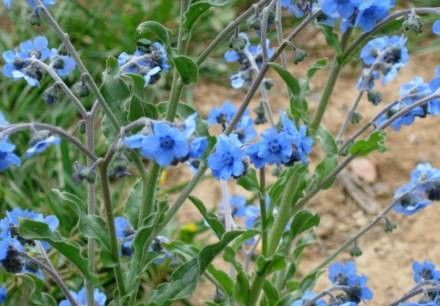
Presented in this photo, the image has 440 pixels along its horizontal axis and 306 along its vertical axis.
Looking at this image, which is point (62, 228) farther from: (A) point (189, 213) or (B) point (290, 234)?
(B) point (290, 234)

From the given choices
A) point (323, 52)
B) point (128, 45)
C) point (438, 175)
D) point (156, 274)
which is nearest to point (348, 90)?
point (323, 52)

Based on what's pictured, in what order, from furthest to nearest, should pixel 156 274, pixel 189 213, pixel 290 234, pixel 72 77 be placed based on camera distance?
pixel 72 77, pixel 189 213, pixel 156 274, pixel 290 234

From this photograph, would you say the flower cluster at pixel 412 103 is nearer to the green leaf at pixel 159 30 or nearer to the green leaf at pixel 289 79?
the green leaf at pixel 289 79

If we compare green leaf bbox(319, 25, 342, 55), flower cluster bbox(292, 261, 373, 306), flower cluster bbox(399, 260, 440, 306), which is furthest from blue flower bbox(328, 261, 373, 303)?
green leaf bbox(319, 25, 342, 55)

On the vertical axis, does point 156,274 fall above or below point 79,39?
below

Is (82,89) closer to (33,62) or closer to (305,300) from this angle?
(33,62)

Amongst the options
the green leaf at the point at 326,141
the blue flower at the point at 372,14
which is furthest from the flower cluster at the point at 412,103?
the blue flower at the point at 372,14

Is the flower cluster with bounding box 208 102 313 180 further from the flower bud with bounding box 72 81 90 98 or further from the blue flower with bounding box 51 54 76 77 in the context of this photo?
the blue flower with bounding box 51 54 76 77
